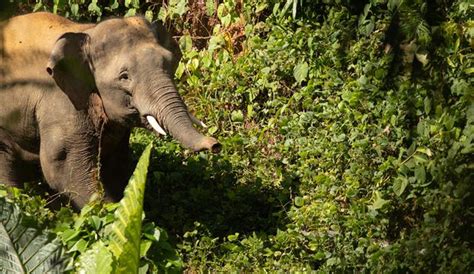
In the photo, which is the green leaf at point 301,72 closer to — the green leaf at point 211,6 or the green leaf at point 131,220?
the green leaf at point 211,6

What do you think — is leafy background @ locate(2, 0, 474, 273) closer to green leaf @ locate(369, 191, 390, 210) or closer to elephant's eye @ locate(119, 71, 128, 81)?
green leaf @ locate(369, 191, 390, 210)

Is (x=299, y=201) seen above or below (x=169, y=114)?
below

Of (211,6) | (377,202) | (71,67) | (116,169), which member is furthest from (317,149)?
(211,6)

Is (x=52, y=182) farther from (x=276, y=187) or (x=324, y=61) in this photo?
(x=324, y=61)

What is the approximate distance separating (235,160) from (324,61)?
109 cm

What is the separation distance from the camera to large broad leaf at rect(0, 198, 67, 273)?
12.1ft

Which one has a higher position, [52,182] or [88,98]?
[88,98]

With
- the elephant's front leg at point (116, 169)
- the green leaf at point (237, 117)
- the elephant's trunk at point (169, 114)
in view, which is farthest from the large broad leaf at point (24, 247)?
the green leaf at point (237, 117)

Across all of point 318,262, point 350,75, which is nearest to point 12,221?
point 318,262

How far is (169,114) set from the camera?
27.1 ft

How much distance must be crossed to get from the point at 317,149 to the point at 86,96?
1718 mm

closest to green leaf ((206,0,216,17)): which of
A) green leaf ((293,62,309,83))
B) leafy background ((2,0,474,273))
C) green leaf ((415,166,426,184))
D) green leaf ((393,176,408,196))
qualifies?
leafy background ((2,0,474,273))

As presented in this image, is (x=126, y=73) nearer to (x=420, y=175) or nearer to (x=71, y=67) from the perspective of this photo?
(x=71, y=67)

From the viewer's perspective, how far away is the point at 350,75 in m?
9.68
